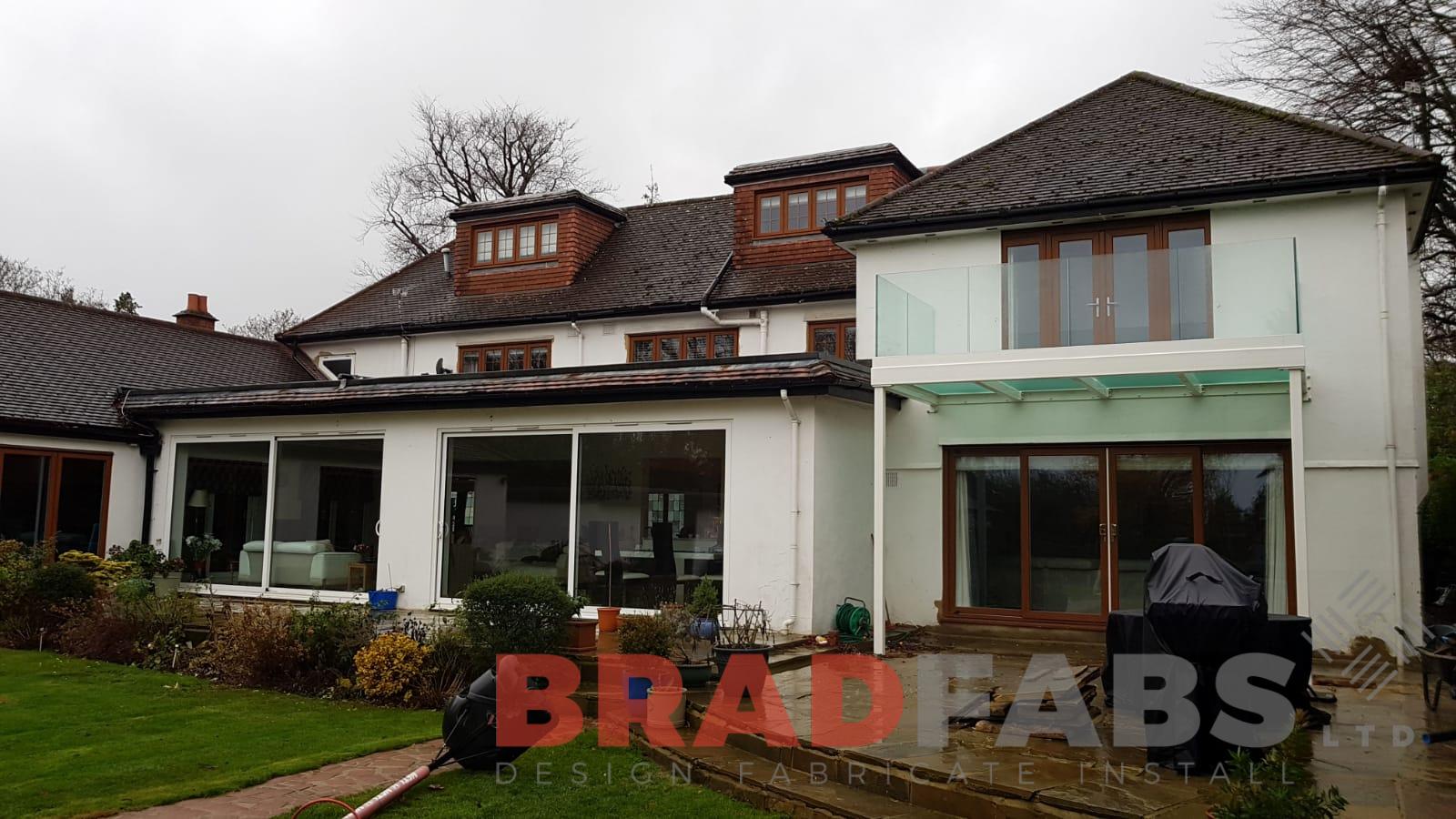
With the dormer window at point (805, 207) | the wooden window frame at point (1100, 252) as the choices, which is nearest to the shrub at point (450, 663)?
the wooden window frame at point (1100, 252)

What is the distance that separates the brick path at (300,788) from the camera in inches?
243

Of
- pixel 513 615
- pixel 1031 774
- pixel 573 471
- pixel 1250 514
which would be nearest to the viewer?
pixel 1031 774

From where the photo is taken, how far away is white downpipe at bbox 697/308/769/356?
15.9m

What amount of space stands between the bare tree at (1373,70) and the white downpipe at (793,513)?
11.5 m

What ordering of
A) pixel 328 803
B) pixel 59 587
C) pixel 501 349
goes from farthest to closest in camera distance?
pixel 501 349
pixel 59 587
pixel 328 803

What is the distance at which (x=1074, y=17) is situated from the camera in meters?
14.4

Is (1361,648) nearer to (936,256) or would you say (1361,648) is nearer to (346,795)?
(936,256)

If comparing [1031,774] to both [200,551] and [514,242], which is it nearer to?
[200,551]

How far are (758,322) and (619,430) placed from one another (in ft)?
13.4

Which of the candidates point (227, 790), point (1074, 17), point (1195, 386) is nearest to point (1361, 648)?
point (1195, 386)

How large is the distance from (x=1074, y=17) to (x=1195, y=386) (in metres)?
6.32

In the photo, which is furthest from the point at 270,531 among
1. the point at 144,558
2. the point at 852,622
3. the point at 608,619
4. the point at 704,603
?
the point at 852,622

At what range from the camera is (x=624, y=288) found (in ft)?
58.5

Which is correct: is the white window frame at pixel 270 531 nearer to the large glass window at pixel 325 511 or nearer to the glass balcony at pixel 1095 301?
the large glass window at pixel 325 511
